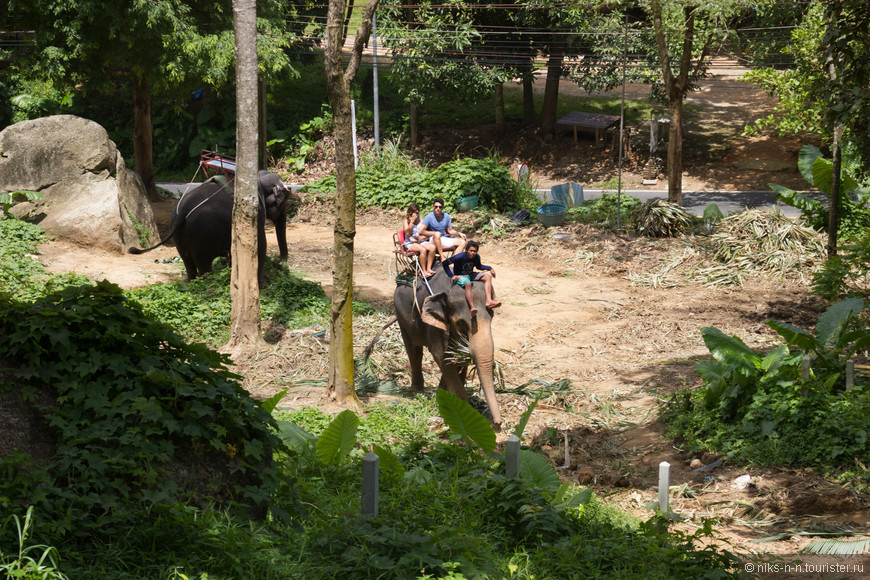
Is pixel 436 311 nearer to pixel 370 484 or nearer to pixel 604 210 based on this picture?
pixel 370 484

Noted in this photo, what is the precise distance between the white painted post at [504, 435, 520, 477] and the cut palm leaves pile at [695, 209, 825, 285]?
1050 centimetres

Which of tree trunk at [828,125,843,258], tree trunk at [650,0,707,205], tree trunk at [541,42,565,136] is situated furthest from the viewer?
tree trunk at [541,42,565,136]

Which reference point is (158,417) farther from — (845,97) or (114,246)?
(114,246)

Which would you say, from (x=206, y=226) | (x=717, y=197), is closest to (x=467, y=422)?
(x=206, y=226)

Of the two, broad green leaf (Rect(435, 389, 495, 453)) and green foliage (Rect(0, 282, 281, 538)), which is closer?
green foliage (Rect(0, 282, 281, 538))

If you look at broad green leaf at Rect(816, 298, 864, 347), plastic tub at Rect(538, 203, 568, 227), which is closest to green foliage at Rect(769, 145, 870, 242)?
plastic tub at Rect(538, 203, 568, 227)

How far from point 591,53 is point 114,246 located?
17598 mm

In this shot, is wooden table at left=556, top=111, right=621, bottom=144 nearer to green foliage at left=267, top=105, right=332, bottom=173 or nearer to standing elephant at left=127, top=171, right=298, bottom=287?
green foliage at left=267, top=105, right=332, bottom=173

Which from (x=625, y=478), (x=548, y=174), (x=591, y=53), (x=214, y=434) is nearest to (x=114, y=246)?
(x=625, y=478)

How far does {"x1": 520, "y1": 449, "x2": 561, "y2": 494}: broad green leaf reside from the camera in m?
5.86

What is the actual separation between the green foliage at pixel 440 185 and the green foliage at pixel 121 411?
51.6ft

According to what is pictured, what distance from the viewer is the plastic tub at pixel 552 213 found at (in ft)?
60.1

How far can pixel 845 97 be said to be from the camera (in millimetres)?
8695

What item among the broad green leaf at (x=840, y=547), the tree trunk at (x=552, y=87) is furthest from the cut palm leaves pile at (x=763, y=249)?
the tree trunk at (x=552, y=87)
